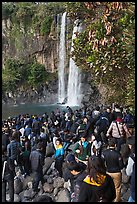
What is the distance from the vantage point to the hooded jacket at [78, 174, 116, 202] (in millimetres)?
4180

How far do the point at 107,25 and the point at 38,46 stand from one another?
28.9 meters

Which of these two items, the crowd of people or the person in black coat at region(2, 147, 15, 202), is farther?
the person in black coat at region(2, 147, 15, 202)

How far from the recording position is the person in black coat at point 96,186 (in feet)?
13.7

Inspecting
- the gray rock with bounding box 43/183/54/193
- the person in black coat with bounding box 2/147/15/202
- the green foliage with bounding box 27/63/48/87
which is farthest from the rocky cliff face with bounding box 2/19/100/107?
the person in black coat with bounding box 2/147/15/202

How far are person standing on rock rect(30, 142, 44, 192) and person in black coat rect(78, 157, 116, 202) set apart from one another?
128 inches

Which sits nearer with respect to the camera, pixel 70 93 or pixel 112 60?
pixel 112 60

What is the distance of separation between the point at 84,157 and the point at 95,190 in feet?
9.37

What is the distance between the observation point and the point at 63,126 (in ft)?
41.0

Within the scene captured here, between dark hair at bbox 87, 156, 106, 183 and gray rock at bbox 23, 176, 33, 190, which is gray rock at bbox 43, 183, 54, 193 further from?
dark hair at bbox 87, 156, 106, 183

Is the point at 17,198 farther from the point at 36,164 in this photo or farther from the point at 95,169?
the point at 95,169

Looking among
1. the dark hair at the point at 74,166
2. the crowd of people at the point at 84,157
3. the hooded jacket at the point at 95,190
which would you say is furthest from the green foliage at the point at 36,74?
the hooded jacket at the point at 95,190

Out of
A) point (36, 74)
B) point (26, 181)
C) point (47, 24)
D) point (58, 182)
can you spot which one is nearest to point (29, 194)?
point (26, 181)

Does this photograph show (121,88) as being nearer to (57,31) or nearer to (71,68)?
(71,68)

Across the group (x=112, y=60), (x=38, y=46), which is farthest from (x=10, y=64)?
(x=112, y=60)
